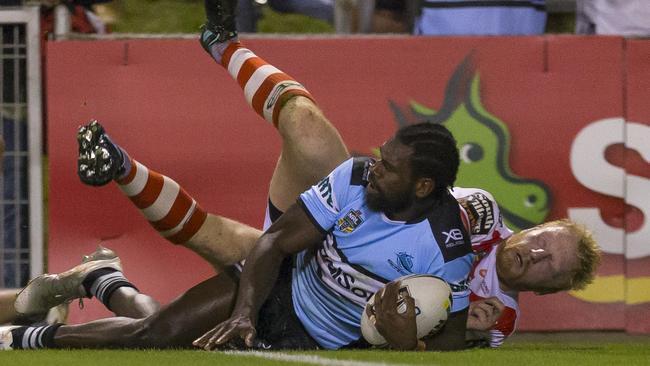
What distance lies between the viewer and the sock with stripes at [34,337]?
7055mm

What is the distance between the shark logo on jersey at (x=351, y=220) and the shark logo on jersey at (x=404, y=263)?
21cm

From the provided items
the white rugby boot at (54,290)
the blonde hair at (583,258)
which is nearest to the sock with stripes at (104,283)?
the white rugby boot at (54,290)

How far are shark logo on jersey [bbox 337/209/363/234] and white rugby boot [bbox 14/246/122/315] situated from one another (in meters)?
1.66

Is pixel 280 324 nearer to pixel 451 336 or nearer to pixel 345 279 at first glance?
pixel 345 279

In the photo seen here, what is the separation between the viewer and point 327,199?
22.4 feet

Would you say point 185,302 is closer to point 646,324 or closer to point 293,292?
point 293,292

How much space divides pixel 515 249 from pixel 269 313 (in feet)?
3.77

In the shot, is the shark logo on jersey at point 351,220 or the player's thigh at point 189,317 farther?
the player's thigh at point 189,317

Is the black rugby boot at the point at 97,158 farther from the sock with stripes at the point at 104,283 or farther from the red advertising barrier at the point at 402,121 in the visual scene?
the red advertising barrier at the point at 402,121

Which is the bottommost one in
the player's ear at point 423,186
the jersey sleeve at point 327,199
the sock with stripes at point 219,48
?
the jersey sleeve at point 327,199

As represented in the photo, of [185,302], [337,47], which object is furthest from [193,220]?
[337,47]

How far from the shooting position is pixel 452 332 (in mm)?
6848

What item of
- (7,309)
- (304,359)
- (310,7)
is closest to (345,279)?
(304,359)

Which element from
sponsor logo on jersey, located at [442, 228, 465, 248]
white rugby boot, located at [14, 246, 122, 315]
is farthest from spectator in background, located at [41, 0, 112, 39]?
sponsor logo on jersey, located at [442, 228, 465, 248]
